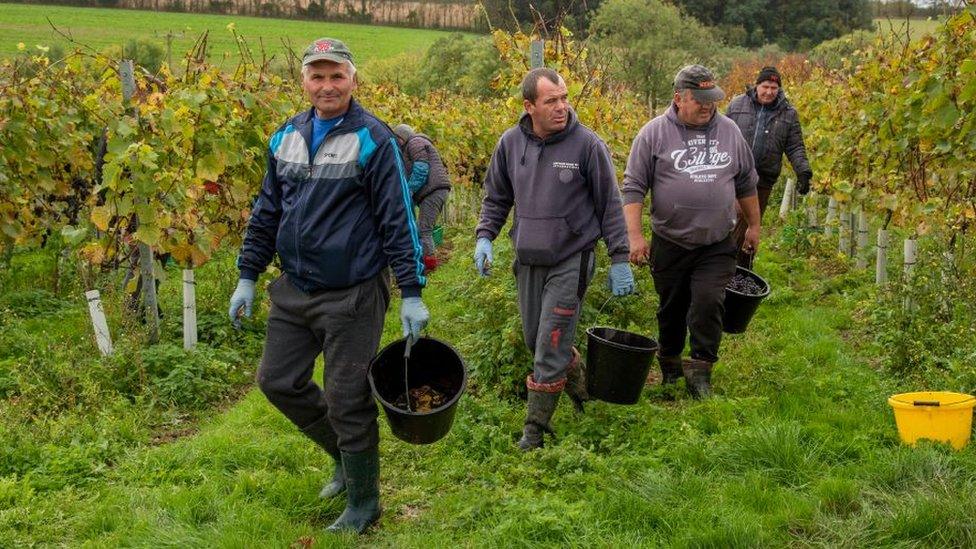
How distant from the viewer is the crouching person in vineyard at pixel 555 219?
4.68 m

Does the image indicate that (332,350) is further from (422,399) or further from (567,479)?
(567,479)

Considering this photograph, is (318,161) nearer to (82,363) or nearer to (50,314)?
(82,363)

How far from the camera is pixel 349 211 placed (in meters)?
3.81

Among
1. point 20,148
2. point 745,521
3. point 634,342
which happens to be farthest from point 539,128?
point 20,148

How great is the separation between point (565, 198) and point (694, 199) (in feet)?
3.19

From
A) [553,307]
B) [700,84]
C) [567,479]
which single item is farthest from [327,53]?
[700,84]

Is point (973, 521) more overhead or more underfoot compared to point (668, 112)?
more underfoot

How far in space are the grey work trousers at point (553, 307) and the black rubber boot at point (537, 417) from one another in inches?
1.7

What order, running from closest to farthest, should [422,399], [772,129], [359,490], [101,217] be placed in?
[359,490] → [422,399] → [101,217] → [772,129]

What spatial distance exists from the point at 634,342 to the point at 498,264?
162cm

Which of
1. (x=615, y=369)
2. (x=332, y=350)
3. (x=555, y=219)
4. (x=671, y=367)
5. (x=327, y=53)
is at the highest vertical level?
(x=327, y=53)

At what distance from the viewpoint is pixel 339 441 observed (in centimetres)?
398

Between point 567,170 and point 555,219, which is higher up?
point 567,170

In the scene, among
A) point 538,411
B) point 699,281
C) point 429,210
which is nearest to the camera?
point 538,411
